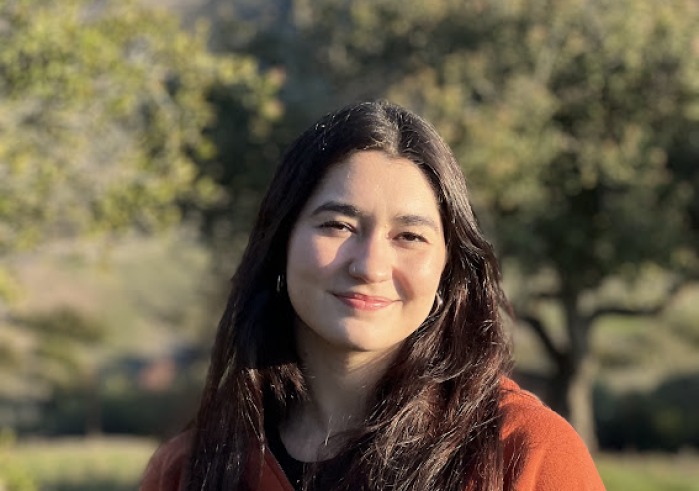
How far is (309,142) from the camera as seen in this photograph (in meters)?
1.82

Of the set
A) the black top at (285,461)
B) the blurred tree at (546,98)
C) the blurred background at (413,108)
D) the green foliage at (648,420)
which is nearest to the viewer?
the black top at (285,461)

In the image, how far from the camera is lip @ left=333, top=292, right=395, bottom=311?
1.69m

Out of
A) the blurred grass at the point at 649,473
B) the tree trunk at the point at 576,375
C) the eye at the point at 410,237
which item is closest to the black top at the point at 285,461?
the eye at the point at 410,237

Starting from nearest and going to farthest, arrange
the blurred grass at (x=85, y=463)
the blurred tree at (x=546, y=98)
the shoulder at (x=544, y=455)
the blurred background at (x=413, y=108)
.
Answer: the shoulder at (x=544, y=455) < the blurred background at (x=413, y=108) < the blurred tree at (x=546, y=98) < the blurred grass at (x=85, y=463)

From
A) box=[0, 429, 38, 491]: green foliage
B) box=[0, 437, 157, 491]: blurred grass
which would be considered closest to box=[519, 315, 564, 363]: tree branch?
box=[0, 437, 157, 491]: blurred grass

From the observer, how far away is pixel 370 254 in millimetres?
1687

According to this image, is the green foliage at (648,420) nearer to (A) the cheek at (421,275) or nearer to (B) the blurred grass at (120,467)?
(B) the blurred grass at (120,467)

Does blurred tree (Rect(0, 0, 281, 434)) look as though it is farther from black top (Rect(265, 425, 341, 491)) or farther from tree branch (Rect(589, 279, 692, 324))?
tree branch (Rect(589, 279, 692, 324))

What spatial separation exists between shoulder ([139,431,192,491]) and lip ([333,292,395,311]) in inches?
19.3

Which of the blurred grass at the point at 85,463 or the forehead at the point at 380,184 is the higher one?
the forehead at the point at 380,184

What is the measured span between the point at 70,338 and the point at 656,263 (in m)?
12.4

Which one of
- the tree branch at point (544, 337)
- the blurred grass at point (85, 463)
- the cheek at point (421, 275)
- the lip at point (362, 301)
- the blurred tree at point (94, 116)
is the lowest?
the blurred grass at point (85, 463)

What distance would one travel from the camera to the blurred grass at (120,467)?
1021 centimetres

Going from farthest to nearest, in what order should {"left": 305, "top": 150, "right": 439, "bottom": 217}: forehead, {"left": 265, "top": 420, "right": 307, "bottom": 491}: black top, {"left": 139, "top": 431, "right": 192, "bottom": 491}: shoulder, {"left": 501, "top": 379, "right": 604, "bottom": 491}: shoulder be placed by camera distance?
1. {"left": 139, "top": 431, "right": 192, "bottom": 491}: shoulder
2. {"left": 265, "top": 420, "right": 307, "bottom": 491}: black top
3. {"left": 305, "top": 150, "right": 439, "bottom": 217}: forehead
4. {"left": 501, "top": 379, "right": 604, "bottom": 491}: shoulder
